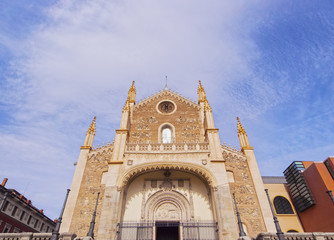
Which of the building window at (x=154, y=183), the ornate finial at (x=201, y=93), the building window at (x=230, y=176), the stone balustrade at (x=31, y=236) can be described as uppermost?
the ornate finial at (x=201, y=93)

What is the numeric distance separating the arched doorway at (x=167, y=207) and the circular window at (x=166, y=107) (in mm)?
8328

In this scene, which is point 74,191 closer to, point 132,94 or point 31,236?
point 31,236

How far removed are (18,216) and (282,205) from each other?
32.7m

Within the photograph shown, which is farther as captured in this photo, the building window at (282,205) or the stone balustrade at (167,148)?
the building window at (282,205)

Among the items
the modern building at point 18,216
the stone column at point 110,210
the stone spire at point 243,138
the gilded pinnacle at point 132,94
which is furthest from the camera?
the modern building at point 18,216

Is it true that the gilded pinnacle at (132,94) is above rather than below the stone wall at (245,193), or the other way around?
above

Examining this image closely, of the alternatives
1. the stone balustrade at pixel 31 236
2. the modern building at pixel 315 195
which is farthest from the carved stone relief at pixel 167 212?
the modern building at pixel 315 195

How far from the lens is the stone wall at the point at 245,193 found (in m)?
17.5

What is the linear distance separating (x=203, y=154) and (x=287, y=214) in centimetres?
1136

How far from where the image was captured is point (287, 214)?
72.8ft

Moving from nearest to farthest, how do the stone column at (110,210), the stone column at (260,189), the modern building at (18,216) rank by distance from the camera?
the stone column at (110,210), the stone column at (260,189), the modern building at (18,216)

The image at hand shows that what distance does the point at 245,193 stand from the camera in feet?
62.4

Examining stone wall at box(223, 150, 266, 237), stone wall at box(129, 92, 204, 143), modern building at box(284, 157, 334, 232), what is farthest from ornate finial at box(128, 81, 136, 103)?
modern building at box(284, 157, 334, 232)

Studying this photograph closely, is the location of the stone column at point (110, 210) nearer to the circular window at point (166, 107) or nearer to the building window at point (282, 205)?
the circular window at point (166, 107)
